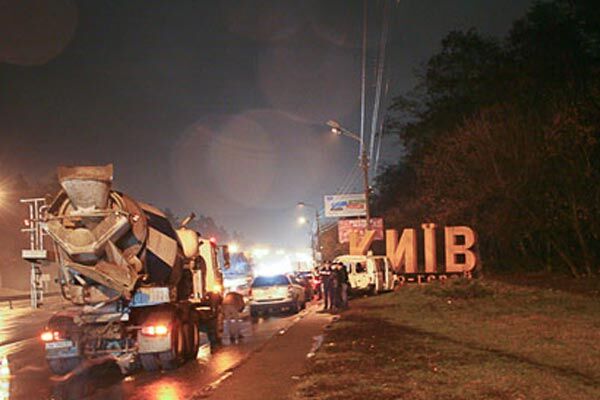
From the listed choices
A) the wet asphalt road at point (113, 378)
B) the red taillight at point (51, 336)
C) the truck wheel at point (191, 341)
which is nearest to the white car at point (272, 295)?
the wet asphalt road at point (113, 378)

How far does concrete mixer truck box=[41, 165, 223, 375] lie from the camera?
1340 cm

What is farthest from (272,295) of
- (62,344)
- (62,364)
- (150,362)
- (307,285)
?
(62,344)

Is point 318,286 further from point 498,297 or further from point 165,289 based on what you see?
point 165,289

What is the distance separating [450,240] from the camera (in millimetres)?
38906

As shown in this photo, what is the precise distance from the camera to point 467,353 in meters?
13.1

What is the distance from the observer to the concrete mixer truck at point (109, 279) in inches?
527

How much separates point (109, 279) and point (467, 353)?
257 inches

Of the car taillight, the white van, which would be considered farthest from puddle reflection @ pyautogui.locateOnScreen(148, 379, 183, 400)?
the white van

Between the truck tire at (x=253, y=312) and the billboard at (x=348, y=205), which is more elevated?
the billboard at (x=348, y=205)

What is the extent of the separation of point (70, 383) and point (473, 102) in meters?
38.1

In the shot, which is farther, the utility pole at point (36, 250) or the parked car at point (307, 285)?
the parked car at point (307, 285)

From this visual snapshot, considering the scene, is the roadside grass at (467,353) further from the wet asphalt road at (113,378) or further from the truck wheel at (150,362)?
the truck wheel at (150,362)

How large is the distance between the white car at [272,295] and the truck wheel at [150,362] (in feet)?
44.8

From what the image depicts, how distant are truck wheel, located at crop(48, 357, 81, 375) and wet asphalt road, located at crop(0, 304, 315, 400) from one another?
0.16m
